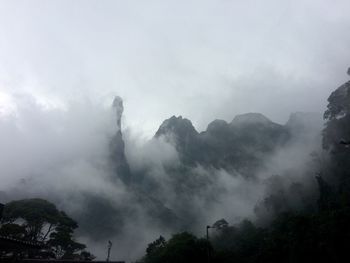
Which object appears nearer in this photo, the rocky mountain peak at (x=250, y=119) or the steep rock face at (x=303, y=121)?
the steep rock face at (x=303, y=121)

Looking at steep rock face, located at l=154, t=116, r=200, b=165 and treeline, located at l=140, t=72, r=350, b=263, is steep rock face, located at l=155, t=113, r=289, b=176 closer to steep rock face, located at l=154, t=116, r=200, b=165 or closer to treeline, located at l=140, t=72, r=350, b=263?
steep rock face, located at l=154, t=116, r=200, b=165

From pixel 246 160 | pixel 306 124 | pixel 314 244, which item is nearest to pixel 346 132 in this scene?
pixel 314 244

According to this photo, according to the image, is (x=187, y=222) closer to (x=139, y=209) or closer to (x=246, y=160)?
(x=139, y=209)

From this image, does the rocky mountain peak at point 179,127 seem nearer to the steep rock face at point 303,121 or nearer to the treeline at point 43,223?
the steep rock face at point 303,121

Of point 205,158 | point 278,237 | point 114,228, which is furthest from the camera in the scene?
point 205,158

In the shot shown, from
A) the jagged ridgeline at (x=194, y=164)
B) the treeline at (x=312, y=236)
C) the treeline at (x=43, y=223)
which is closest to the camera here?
the treeline at (x=312, y=236)

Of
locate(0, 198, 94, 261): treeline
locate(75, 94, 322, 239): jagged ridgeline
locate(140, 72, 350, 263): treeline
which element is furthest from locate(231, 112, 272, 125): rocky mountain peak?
locate(0, 198, 94, 261): treeline

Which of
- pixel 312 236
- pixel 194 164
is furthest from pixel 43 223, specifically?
pixel 194 164

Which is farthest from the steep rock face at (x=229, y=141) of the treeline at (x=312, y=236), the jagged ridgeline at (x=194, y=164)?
the treeline at (x=312, y=236)

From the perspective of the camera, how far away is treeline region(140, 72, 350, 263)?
44156 millimetres

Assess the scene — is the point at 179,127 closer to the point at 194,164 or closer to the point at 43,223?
the point at 194,164

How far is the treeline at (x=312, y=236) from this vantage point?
4416cm

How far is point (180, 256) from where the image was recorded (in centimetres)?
5075

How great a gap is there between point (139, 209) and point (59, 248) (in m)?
71.3
